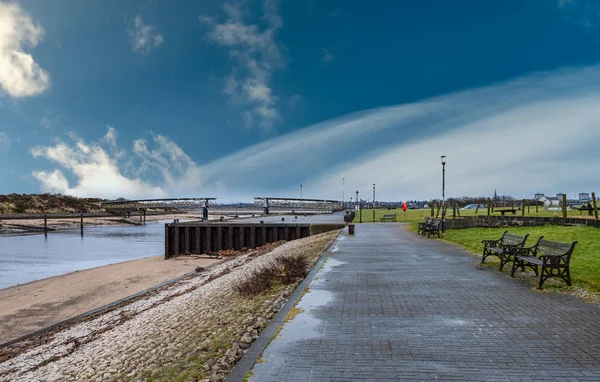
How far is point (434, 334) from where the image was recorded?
585 centimetres

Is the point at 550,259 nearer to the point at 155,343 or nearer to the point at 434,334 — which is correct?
the point at 434,334

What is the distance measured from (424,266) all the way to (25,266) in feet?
81.9

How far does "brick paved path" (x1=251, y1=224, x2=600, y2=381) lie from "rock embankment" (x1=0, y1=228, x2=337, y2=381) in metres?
0.64

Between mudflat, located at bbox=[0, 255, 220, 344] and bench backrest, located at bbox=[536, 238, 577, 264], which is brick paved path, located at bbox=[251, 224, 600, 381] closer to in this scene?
bench backrest, located at bbox=[536, 238, 577, 264]

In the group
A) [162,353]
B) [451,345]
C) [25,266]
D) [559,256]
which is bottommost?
[25,266]

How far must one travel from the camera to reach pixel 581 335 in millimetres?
5734

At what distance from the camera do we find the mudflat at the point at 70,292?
13.2 meters

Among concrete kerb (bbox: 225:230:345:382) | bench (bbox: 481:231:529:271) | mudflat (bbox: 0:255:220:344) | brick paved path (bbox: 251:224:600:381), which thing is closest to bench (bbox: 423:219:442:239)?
bench (bbox: 481:231:529:271)

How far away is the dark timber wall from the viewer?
31.7 metres

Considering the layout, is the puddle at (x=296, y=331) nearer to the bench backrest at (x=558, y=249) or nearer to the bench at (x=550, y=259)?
the bench at (x=550, y=259)

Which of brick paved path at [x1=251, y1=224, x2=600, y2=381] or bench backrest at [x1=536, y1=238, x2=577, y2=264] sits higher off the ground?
bench backrest at [x1=536, y1=238, x2=577, y2=264]

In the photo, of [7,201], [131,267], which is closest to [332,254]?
[131,267]

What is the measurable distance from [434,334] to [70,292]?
1605 cm

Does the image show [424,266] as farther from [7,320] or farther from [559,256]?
[7,320]
